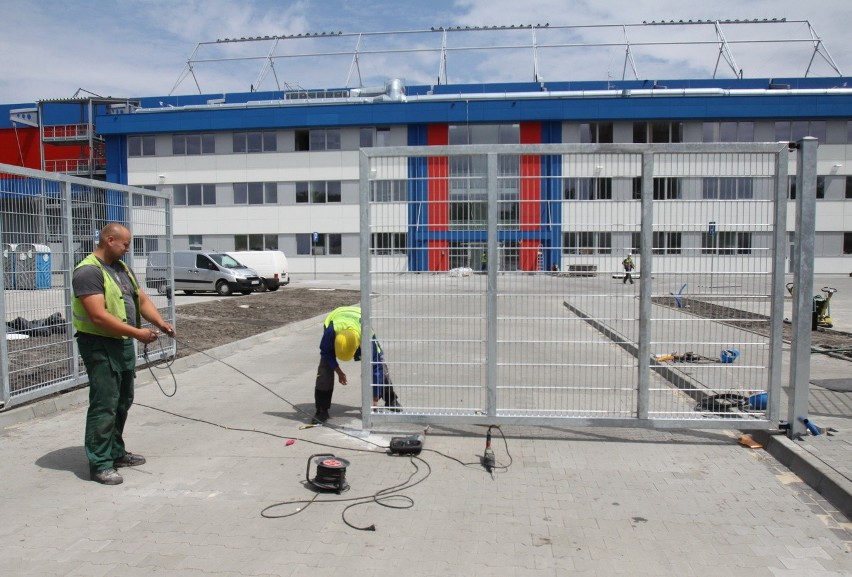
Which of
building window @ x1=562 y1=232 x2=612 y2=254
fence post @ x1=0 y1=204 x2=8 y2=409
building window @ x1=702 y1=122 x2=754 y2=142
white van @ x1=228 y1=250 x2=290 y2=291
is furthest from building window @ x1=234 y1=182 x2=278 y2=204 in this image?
building window @ x1=562 y1=232 x2=612 y2=254

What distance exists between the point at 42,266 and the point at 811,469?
26.2ft

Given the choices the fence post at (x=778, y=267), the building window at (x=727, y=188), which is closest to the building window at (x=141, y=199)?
the building window at (x=727, y=188)

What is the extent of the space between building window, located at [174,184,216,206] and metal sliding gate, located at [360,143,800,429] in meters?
41.2

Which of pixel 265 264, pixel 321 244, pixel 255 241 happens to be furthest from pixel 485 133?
pixel 265 264

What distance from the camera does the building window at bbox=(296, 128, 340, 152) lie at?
4275 centimetres

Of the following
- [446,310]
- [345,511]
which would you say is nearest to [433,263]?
[446,310]

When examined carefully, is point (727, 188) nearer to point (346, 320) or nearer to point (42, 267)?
point (346, 320)

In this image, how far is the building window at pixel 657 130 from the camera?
39737 mm

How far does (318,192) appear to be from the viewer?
43.2m

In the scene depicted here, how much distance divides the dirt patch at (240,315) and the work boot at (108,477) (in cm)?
543

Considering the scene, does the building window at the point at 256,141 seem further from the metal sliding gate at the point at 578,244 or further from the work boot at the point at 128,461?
the work boot at the point at 128,461

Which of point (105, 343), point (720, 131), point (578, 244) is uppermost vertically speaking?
point (720, 131)

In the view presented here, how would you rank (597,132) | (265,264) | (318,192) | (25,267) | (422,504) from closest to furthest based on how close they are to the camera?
(422,504) → (25,267) → (265,264) → (597,132) → (318,192)

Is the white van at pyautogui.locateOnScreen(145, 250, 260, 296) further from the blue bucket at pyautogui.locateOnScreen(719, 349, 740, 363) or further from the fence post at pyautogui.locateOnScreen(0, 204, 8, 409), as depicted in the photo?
the blue bucket at pyautogui.locateOnScreen(719, 349, 740, 363)
